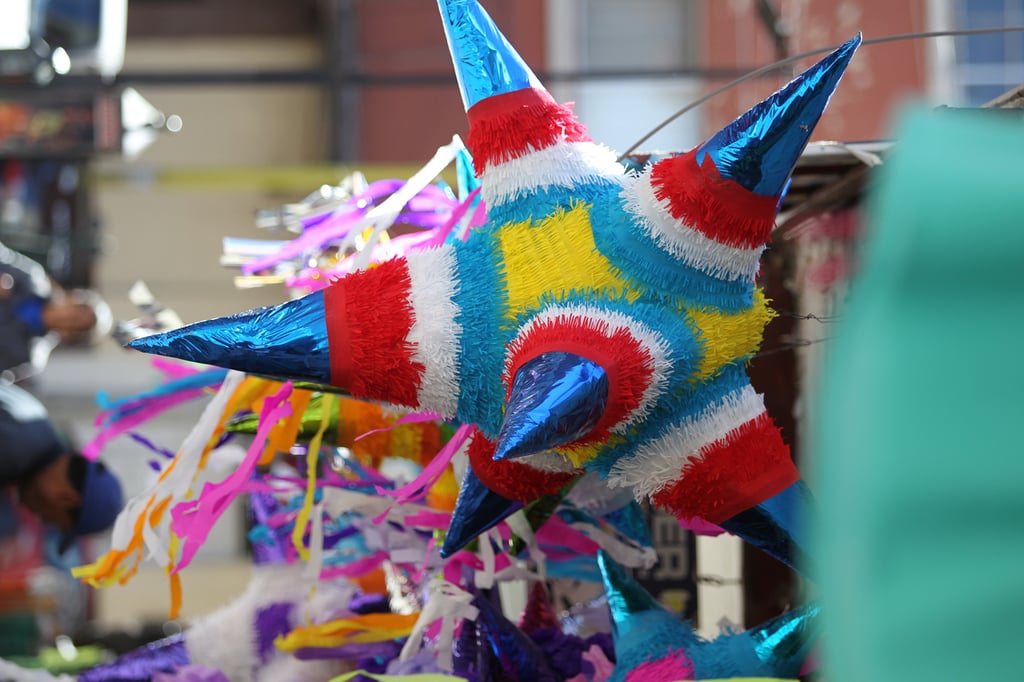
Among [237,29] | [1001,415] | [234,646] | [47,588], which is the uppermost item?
[237,29]

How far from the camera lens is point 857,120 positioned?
2107 millimetres

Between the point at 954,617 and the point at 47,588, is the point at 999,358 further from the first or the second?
the point at 47,588

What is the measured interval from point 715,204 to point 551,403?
141 millimetres

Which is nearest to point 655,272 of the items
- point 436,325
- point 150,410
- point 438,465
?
point 436,325

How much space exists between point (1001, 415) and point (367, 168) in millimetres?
3728

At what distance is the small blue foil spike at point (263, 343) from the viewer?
0.65 meters

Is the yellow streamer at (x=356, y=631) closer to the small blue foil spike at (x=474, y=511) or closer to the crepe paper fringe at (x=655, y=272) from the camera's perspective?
the small blue foil spike at (x=474, y=511)

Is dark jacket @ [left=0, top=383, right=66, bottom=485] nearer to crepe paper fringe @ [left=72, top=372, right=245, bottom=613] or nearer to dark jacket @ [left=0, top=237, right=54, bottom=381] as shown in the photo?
dark jacket @ [left=0, top=237, right=54, bottom=381]

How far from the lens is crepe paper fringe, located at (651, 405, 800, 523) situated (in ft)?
2.10

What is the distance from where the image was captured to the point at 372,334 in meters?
0.67

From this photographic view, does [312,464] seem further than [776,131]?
Yes

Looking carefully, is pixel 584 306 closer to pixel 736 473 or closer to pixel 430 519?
pixel 736 473

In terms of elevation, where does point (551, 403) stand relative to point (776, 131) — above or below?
below

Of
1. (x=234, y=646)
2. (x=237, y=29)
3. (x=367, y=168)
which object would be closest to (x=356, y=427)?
(x=234, y=646)
